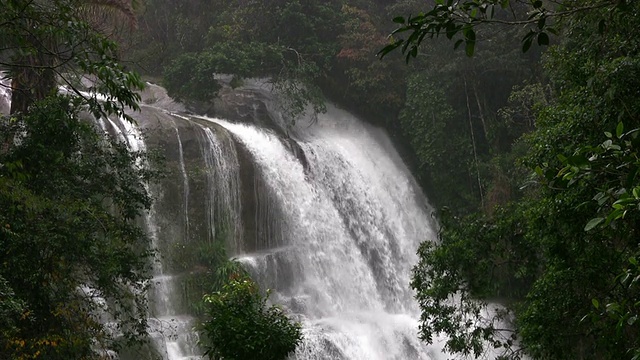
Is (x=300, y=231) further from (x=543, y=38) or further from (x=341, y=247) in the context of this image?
(x=543, y=38)

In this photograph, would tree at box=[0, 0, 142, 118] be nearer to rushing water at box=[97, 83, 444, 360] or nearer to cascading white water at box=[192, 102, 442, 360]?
rushing water at box=[97, 83, 444, 360]

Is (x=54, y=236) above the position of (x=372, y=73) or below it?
below

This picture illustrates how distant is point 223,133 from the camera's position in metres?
16.8

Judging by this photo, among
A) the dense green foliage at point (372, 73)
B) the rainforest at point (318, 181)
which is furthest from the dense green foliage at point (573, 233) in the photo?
the dense green foliage at point (372, 73)

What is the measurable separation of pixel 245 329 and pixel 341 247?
8.82 metres

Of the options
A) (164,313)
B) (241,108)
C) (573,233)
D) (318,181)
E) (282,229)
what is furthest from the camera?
(241,108)

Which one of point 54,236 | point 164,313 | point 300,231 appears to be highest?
point 54,236

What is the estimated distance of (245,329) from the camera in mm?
8289

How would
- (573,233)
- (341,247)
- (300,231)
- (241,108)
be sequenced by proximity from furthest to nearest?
(241,108), (341,247), (300,231), (573,233)

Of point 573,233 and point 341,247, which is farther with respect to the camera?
point 341,247

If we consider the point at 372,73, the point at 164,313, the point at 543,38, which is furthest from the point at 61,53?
the point at 372,73

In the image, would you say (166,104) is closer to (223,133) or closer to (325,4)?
(223,133)

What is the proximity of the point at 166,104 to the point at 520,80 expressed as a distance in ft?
34.1

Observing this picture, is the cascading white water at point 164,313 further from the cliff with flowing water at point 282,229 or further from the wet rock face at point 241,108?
the wet rock face at point 241,108
